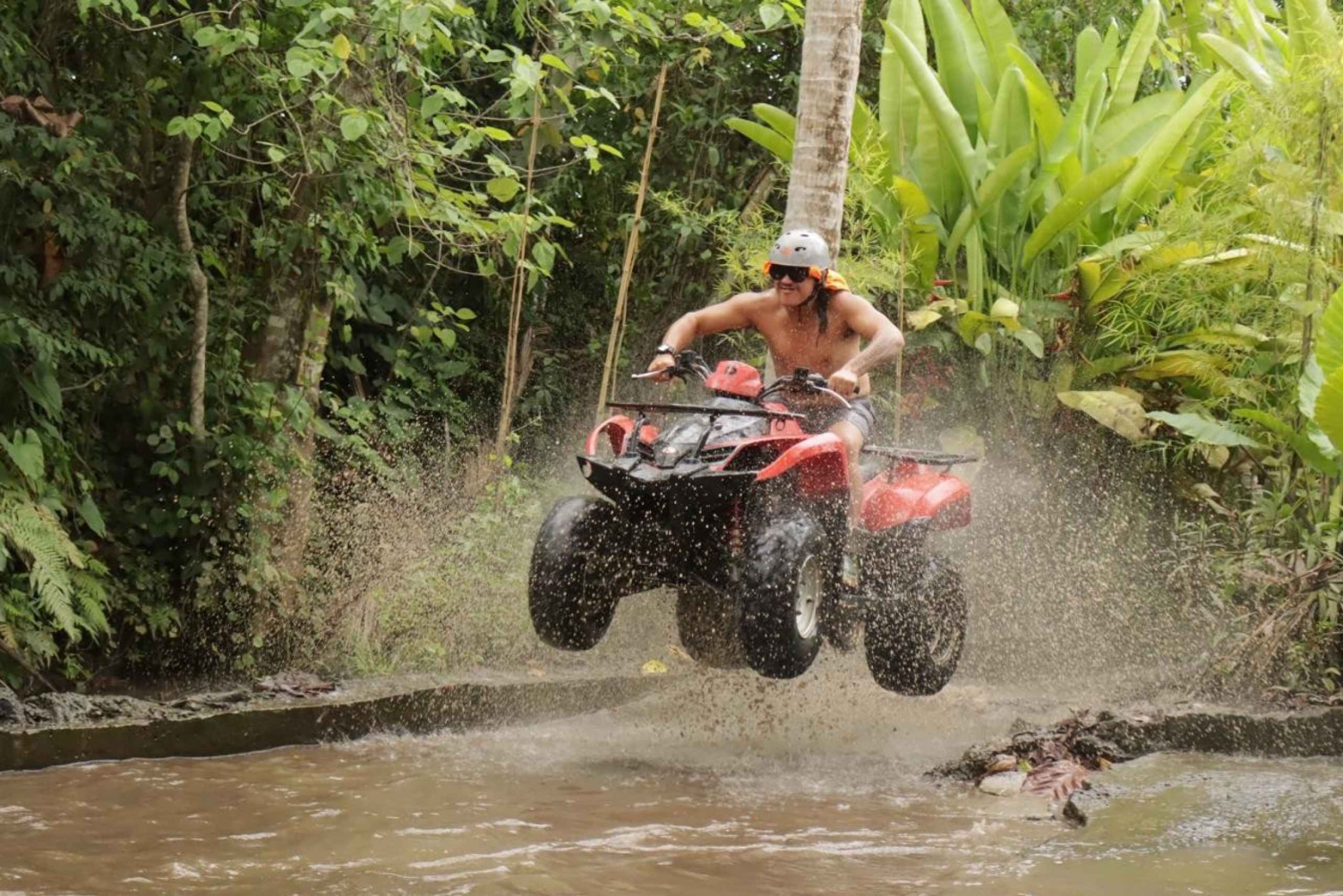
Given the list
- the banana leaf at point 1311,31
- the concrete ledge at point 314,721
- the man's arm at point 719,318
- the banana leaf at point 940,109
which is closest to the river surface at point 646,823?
the concrete ledge at point 314,721

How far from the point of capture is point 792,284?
6250 millimetres

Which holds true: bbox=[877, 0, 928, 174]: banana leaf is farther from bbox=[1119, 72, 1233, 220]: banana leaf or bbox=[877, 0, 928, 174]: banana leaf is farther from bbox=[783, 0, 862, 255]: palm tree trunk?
bbox=[783, 0, 862, 255]: palm tree trunk

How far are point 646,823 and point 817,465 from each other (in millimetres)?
1498

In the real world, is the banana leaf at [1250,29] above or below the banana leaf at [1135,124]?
above

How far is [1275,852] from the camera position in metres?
4.86

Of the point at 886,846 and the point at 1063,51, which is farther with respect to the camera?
the point at 1063,51

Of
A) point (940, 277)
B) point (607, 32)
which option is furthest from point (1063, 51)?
point (607, 32)

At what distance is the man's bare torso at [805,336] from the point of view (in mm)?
6457

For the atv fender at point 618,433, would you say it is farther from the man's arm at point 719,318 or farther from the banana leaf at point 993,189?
the banana leaf at point 993,189

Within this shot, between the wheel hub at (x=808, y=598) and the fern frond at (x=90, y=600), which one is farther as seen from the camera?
A: the fern frond at (x=90, y=600)

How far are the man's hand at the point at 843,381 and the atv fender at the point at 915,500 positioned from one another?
2.04ft

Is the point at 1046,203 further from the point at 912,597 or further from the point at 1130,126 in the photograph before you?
the point at 912,597

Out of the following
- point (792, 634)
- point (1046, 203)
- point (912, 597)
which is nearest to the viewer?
point (792, 634)

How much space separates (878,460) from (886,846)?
6.73 feet
